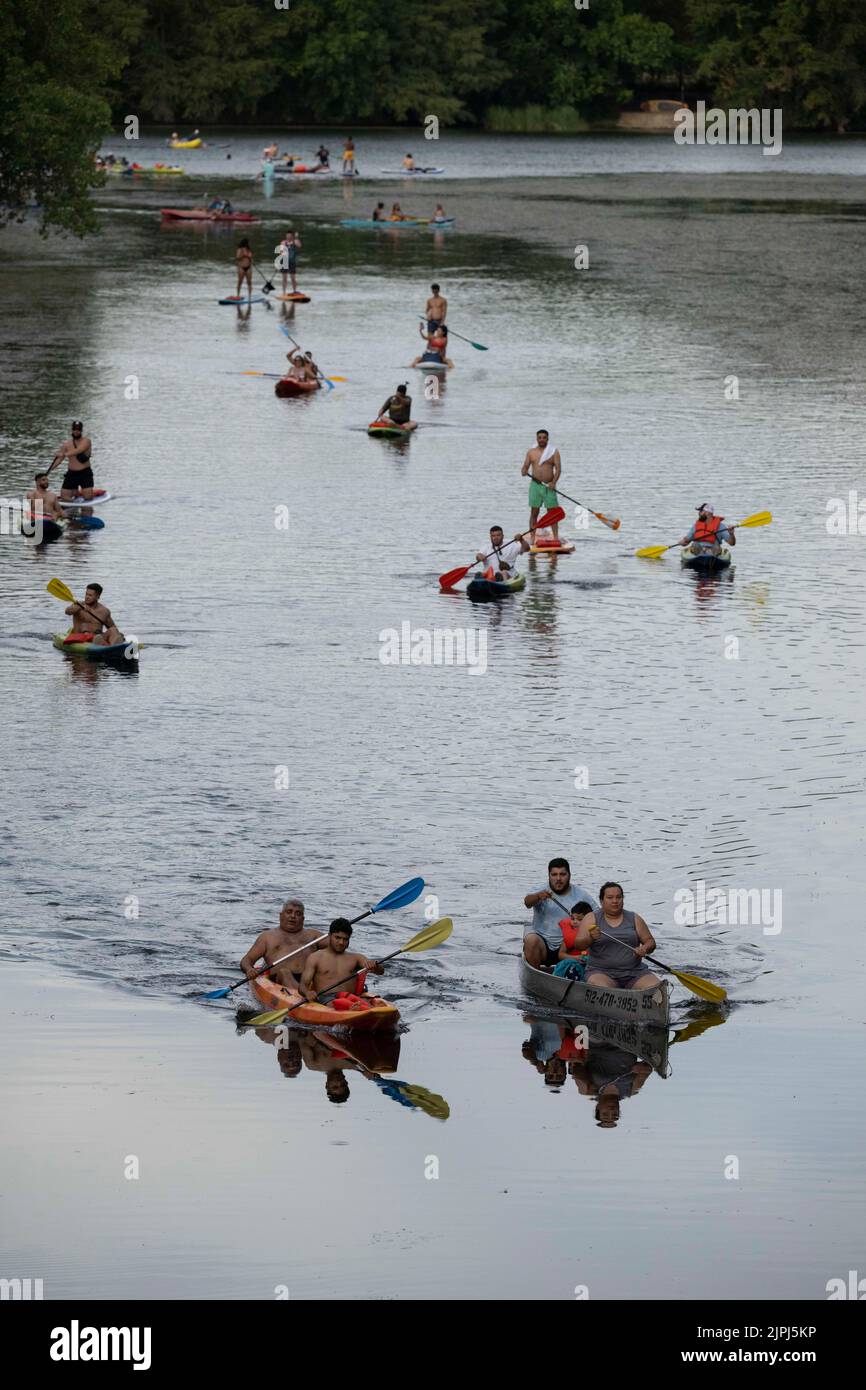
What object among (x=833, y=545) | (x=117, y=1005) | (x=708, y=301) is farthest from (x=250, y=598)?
(x=708, y=301)

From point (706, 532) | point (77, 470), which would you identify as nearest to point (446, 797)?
point (706, 532)

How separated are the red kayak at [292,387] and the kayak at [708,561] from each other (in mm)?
20433

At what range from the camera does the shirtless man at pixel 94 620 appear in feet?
116

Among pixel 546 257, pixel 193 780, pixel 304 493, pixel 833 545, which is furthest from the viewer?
pixel 546 257

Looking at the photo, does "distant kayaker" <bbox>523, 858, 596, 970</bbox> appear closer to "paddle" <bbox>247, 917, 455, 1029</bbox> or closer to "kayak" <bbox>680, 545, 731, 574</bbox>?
"paddle" <bbox>247, 917, 455, 1029</bbox>

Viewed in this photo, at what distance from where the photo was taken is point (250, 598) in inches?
1574

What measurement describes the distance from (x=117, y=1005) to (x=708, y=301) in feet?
183

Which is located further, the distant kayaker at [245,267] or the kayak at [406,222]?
the kayak at [406,222]

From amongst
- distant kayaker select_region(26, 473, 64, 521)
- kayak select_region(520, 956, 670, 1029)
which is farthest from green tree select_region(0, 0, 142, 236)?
kayak select_region(520, 956, 670, 1029)

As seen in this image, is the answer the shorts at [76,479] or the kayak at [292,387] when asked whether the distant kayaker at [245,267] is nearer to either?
the kayak at [292,387]

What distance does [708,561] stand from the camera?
41.6 meters

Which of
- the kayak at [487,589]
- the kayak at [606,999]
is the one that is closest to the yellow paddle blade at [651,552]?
the kayak at [487,589]

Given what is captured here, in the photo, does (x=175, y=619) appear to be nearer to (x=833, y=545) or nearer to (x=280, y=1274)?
(x=833, y=545)

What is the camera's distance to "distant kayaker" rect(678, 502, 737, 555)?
41.7 meters
